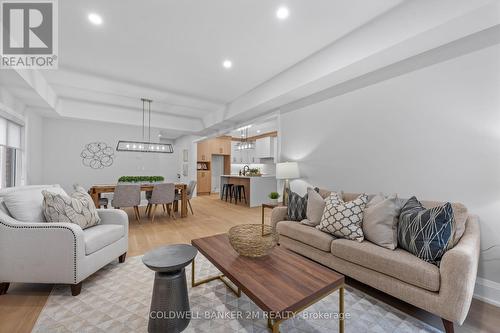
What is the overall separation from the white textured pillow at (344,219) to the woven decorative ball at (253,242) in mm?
899

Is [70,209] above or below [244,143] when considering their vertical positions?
below

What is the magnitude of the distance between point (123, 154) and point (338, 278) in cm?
661

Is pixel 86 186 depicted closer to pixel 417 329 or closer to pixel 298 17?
pixel 298 17

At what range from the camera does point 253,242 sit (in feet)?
5.24

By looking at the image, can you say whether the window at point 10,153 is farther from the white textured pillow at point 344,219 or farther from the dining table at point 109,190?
the white textured pillow at point 344,219

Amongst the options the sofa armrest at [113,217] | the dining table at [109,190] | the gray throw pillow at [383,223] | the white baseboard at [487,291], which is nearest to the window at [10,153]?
the dining table at [109,190]

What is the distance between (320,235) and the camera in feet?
7.49

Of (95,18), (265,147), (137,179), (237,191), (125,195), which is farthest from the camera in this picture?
(265,147)

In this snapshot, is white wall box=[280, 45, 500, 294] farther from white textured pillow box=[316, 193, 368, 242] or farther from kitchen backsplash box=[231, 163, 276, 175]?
kitchen backsplash box=[231, 163, 276, 175]

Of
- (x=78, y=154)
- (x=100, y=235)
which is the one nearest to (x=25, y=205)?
(x=100, y=235)

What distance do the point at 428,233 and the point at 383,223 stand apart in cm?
36

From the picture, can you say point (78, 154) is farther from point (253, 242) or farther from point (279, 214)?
point (253, 242)

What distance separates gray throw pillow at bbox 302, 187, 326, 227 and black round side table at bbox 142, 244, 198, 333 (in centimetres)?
165

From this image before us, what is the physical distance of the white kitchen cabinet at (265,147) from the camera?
26.9ft
